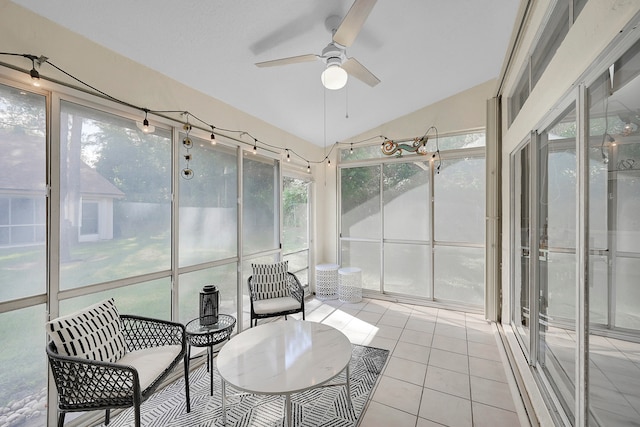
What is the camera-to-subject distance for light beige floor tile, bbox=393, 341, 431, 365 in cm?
277

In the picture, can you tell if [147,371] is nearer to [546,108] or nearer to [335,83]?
[335,83]

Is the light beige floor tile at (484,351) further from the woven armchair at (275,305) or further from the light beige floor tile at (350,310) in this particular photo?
the woven armchair at (275,305)

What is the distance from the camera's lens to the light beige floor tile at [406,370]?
7.98 feet

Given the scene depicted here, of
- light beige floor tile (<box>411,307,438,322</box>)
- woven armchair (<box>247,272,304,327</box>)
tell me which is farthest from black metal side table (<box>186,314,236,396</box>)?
light beige floor tile (<box>411,307,438,322</box>)

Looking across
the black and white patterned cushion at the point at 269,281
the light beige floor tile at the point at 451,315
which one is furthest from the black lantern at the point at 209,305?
the light beige floor tile at the point at 451,315

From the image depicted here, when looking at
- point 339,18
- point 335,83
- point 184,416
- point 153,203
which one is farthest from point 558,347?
point 153,203

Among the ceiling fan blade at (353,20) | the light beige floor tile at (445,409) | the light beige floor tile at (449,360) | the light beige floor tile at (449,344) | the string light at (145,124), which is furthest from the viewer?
the light beige floor tile at (449,344)

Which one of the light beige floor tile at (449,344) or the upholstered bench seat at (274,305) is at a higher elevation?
the upholstered bench seat at (274,305)

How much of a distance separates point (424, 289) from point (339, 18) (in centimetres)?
390

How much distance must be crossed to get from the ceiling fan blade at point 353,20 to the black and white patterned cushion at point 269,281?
2543 mm

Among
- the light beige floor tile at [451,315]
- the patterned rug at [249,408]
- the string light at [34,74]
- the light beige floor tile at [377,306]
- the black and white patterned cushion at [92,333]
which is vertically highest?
the string light at [34,74]

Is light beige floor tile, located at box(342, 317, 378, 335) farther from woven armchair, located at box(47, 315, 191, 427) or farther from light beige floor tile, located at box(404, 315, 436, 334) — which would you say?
woven armchair, located at box(47, 315, 191, 427)

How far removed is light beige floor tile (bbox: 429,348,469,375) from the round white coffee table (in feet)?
3.86

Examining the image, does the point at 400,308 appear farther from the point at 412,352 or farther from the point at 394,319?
the point at 412,352
